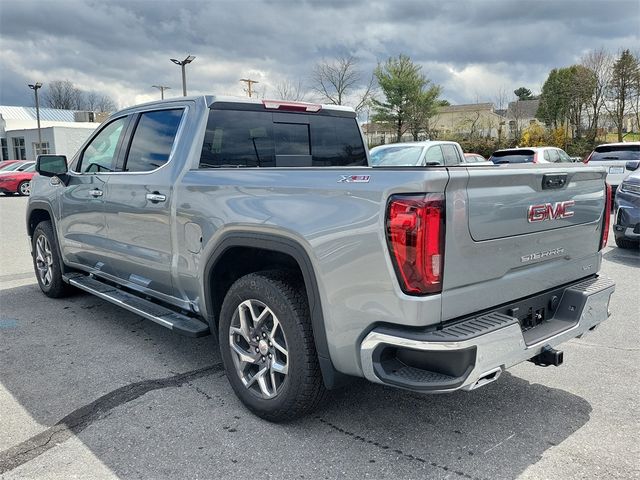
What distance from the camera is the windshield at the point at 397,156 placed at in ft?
39.4

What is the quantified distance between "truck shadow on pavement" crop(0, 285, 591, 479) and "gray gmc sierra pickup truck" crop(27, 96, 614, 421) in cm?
27

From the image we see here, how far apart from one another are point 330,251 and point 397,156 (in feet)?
32.8

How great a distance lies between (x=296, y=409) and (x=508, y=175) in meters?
1.67

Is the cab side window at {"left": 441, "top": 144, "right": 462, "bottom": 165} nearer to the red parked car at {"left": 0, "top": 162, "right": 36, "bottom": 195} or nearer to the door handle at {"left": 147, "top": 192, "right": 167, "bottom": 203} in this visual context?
the door handle at {"left": 147, "top": 192, "right": 167, "bottom": 203}

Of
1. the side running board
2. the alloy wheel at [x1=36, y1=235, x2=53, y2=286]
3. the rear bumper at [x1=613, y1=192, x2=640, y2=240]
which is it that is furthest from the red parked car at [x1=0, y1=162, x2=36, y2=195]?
the rear bumper at [x1=613, y1=192, x2=640, y2=240]

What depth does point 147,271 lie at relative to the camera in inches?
164

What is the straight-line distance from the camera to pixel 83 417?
3246mm

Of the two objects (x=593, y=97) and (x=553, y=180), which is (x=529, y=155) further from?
(x=593, y=97)

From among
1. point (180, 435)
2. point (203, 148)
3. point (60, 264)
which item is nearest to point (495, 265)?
point (180, 435)

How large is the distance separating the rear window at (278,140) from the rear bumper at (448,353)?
198 cm

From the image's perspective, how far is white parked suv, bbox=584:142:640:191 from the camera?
45.7 feet

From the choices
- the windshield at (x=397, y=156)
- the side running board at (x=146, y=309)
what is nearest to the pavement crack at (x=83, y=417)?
the side running board at (x=146, y=309)

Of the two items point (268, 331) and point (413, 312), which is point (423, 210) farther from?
point (268, 331)

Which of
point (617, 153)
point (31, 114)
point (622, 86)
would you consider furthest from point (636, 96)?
point (31, 114)
